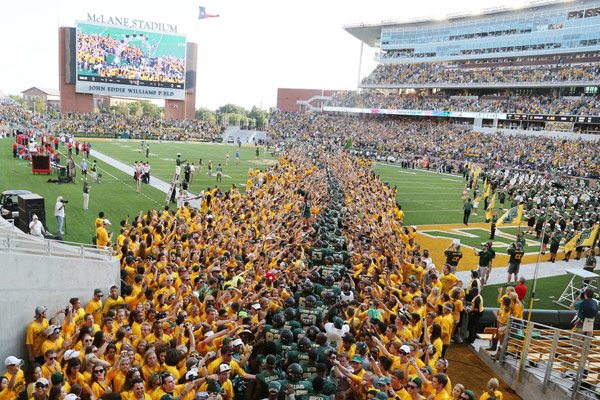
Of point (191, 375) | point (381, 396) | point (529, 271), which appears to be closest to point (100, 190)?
point (529, 271)

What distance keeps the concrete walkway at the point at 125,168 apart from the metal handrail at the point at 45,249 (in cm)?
1529

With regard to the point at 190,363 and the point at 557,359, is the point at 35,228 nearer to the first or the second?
the point at 190,363

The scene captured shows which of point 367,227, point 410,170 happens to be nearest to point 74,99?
point 410,170

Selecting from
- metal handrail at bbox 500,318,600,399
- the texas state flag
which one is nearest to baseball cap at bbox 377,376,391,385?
metal handrail at bbox 500,318,600,399

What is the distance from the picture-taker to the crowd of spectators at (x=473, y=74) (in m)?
50.7

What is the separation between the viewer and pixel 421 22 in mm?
71125

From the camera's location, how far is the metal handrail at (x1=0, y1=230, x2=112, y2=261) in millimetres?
7250

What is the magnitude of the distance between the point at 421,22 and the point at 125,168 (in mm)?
55957

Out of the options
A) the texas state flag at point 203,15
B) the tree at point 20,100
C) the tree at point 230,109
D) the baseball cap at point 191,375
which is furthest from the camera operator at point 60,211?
the tree at point 20,100

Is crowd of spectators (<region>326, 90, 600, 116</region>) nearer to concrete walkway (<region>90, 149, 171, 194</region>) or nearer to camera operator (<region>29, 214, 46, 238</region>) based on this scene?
concrete walkway (<region>90, 149, 171, 194</region>)

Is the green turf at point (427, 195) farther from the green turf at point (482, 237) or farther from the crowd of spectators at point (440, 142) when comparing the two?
the crowd of spectators at point (440, 142)

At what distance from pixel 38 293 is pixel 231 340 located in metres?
3.81

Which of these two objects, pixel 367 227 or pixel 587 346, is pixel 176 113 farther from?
pixel 587 346

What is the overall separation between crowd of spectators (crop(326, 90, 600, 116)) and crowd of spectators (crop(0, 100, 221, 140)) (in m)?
22.1
